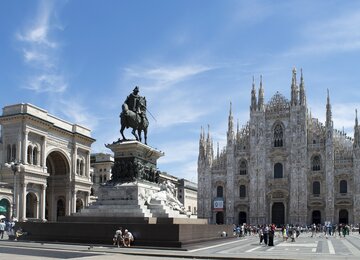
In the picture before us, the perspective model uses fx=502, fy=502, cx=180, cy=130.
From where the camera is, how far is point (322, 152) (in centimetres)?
7850

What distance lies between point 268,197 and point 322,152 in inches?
445

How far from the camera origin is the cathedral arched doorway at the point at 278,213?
81.0 m

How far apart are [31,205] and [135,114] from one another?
121 ft

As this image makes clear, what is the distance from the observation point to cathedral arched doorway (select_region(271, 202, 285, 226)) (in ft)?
266

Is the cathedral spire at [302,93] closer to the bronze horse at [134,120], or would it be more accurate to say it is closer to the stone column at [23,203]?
the stone column at [23,203]

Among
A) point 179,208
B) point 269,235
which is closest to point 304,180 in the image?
point 269,235

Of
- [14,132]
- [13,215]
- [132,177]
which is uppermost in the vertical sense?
[14,132]

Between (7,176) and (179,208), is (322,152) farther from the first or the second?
(179,208)

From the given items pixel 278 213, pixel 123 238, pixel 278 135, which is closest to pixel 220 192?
pixel 278 213

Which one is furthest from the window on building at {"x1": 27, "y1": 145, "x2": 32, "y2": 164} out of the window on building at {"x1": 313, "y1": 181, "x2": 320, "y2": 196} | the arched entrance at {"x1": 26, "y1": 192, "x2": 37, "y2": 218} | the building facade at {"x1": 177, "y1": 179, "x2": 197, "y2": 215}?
the building facade at {"x1": 177, "y1": 179, "x2": 197, "y2": 215}

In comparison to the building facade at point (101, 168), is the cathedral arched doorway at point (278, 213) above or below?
below

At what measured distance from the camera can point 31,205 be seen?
5878 cm

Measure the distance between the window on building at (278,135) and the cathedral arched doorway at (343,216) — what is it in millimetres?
14157

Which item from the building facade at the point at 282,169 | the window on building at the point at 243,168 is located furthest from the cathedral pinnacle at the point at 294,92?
the window on building at the point at 243,168
